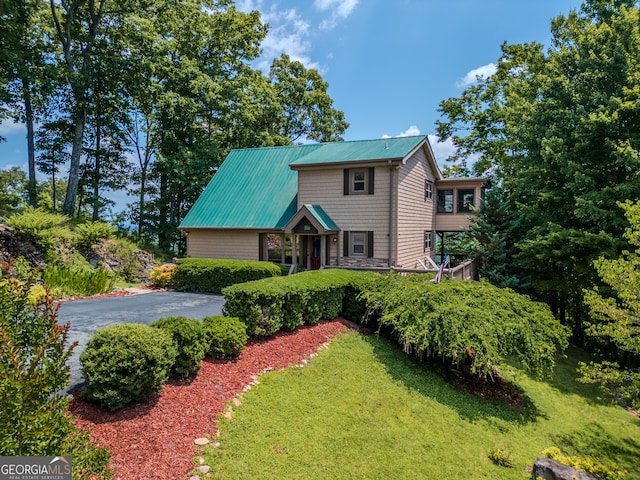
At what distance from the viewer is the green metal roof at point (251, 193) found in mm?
18578

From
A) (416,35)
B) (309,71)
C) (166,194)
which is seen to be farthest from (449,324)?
(309,71)

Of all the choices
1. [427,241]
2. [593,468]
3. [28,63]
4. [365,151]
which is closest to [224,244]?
[365,151]

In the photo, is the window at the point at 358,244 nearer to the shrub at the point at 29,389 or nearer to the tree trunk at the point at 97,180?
the shrub at the point at 29,389

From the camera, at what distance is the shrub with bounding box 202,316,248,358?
290 inches

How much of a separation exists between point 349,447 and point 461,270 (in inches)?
471

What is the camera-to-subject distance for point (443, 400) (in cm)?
827

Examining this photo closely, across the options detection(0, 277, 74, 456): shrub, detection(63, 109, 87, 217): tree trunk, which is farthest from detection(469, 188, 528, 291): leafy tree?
detection(63, 109, 87, 217): tree trunk

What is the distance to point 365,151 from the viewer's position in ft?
57.6

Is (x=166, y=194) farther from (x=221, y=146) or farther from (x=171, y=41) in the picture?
(x=171, y=41)

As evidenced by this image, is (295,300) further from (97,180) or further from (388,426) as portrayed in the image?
(97,180)

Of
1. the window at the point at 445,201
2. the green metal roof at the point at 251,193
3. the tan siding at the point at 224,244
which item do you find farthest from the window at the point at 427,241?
the tan siding at the point at 224,244

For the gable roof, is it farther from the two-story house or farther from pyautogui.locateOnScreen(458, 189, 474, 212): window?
pyautogui.locateOnScreen(458, 189, 474, 212): window

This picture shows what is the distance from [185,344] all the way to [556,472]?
6635mm

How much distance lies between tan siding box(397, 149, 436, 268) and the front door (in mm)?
4099
